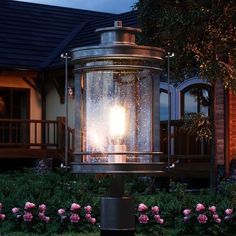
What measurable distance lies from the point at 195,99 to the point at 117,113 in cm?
1454

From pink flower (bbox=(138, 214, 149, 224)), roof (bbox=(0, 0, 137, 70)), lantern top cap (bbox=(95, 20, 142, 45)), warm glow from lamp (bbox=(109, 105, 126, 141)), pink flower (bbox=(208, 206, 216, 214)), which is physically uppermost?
roof (bbox=(0, 0, 137, 70))

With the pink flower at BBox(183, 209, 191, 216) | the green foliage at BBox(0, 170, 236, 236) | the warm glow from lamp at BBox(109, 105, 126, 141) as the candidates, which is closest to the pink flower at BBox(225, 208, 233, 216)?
the green foliage at BBox(0, 170, 236, 236)

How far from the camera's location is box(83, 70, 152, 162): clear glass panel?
5074 millimetres

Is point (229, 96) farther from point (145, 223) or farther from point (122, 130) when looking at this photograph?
point (122, 130)

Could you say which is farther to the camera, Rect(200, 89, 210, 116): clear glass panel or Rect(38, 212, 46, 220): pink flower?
Rect(200, 89, 210, 116): clear glass panel

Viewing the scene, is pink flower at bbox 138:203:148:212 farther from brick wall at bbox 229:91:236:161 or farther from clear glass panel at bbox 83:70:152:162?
brick wall at bbox 229:91:236:161

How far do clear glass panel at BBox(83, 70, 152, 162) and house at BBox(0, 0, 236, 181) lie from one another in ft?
41.4

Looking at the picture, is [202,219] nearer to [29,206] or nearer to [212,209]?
Result: [212,209]

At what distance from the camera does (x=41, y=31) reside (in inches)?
1016

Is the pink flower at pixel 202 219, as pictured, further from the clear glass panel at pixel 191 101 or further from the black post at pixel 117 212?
the clear glass panel at pixel 191 101

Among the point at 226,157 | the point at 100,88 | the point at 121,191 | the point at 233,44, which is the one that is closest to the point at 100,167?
the point at 121,191

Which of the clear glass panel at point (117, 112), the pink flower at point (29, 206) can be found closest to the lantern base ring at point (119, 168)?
the clear glass panel at point (117, 112)

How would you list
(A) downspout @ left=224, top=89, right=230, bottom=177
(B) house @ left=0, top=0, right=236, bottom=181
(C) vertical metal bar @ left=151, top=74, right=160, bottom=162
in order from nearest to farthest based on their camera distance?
(C) vertical metal bar @ left=151, top=74, right=160, bottom=162 → (A) downspout @ left=224, top=89, right=230, bottom=177 → (B) house @ left=0, top=0, right=236, bottom=181

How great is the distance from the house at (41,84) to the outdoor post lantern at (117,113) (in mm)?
12618
